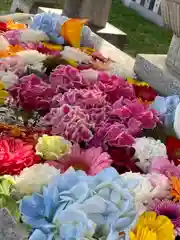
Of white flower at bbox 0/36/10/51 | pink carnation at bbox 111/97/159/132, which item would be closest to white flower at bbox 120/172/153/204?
pink carnation at bbox 111/97/159/132

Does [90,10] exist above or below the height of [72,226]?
below

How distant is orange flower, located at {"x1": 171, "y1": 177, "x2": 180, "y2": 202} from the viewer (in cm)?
111

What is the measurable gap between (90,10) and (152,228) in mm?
2514

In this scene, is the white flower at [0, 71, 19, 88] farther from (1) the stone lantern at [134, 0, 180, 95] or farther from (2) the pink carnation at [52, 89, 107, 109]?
(1) the stone lantern at [134, 0, 180, 95]

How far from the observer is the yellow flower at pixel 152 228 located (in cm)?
92

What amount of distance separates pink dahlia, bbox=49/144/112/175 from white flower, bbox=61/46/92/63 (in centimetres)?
82

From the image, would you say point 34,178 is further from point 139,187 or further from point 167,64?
point 167,64

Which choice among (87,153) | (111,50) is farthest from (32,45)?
(87,153)

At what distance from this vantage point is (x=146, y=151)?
4.32ft

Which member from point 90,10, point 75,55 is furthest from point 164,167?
point 90,10

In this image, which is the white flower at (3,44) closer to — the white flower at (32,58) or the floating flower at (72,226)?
the white flower at (32,58)

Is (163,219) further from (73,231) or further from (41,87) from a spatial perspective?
(41,87)

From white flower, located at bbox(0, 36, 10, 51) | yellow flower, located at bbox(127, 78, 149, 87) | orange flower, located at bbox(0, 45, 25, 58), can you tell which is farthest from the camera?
white flower, located at bbox(0, 36, 10, 51)

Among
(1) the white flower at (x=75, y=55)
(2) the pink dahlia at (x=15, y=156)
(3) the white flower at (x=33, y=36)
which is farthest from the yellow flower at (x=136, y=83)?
(2) the pink dahlia at (x=15, y=156)
